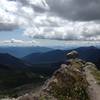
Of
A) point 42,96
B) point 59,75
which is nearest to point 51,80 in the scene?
point 59,75

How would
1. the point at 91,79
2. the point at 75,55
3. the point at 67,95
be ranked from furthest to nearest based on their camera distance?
the point at 75,55
the point at 91,79
the point at 67,95

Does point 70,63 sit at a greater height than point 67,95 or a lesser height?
greater

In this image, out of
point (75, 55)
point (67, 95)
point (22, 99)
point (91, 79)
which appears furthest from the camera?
point (75, 55)

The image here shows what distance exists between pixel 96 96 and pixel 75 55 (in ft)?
36.0

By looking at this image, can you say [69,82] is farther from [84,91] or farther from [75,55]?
[75,55]

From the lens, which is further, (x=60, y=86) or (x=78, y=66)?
(x=78, y=66)

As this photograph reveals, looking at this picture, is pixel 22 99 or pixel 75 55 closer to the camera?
pixel 22 99

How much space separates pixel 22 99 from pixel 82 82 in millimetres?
8445

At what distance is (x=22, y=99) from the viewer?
3525cm

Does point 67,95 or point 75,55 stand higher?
point 75,55

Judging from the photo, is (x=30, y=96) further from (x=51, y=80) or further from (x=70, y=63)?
(x=70, y=63)

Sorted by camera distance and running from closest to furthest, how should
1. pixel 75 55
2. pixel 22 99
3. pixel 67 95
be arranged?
pixel 22 99 < pixel 67 95 < pixel 75 55

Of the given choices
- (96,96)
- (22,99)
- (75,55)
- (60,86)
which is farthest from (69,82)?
(75,55)

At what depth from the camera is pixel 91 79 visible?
44344 mm
